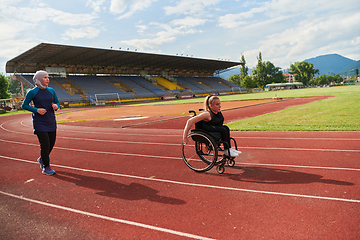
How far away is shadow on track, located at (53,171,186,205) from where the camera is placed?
3590 millimetres

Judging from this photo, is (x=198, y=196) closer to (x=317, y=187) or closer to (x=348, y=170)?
(x=317, y=187)

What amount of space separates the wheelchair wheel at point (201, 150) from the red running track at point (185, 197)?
0.26 m

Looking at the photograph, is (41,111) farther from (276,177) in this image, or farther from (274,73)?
(274,73)

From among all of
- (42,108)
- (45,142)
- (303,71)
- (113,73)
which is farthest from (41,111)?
(303,71)

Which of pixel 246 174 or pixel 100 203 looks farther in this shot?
pixel 246 174

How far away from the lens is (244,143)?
23.4 feet

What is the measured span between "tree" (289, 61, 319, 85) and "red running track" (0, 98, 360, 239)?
12474cm

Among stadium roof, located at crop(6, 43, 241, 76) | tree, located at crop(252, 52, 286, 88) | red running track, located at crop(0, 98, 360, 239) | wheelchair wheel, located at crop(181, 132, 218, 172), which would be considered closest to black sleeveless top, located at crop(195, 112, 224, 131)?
wheelchair wheel, located at crop(181, 132, 218, 172)

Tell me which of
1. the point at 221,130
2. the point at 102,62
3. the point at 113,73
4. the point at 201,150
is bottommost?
the point at 201,150

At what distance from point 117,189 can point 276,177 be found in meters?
2.90

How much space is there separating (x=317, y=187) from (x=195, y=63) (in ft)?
211

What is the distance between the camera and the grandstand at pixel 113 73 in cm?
4188

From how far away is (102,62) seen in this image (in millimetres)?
51594

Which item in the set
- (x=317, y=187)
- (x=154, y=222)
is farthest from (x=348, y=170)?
(x=154, y=222)
